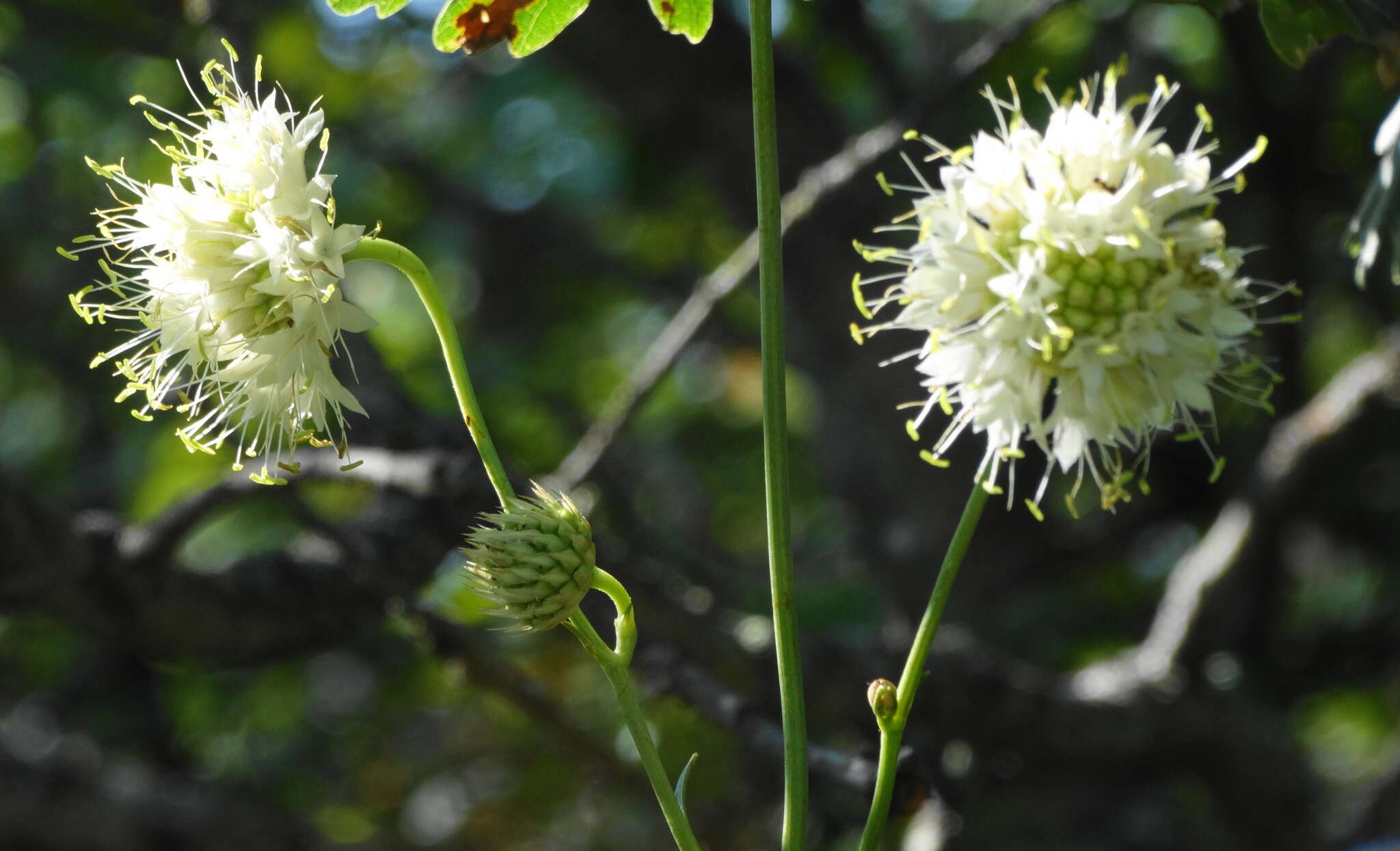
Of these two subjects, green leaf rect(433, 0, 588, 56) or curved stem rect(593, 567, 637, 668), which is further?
green leaf rect(433, 0, 588, 56)

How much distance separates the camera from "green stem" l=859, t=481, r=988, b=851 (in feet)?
4.63

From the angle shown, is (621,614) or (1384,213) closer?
(621,614)

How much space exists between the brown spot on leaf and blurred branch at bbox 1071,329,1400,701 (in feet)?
8.18

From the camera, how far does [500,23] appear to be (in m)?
1.74

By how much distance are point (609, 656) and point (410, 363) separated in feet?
13.7

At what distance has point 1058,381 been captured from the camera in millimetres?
1442

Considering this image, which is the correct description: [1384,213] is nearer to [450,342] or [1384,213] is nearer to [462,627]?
[450,342]

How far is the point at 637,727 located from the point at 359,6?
1.13m

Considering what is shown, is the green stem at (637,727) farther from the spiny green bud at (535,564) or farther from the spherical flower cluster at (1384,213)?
the spherical flower cluster at (1384,213)

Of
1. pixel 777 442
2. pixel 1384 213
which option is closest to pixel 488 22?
pixel 777 442

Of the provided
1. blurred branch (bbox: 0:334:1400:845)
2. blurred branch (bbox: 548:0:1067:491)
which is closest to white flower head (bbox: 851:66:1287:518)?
blurred branch (bbox: 0:334:1400:845)

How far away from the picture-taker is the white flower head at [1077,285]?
1374 mm

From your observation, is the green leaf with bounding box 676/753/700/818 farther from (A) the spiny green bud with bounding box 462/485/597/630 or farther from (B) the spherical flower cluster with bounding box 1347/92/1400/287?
(B) the spherical flower cluster with bounding box 1347/92/1400/287

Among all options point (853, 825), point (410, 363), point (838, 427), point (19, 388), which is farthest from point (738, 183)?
point (19, 388)
